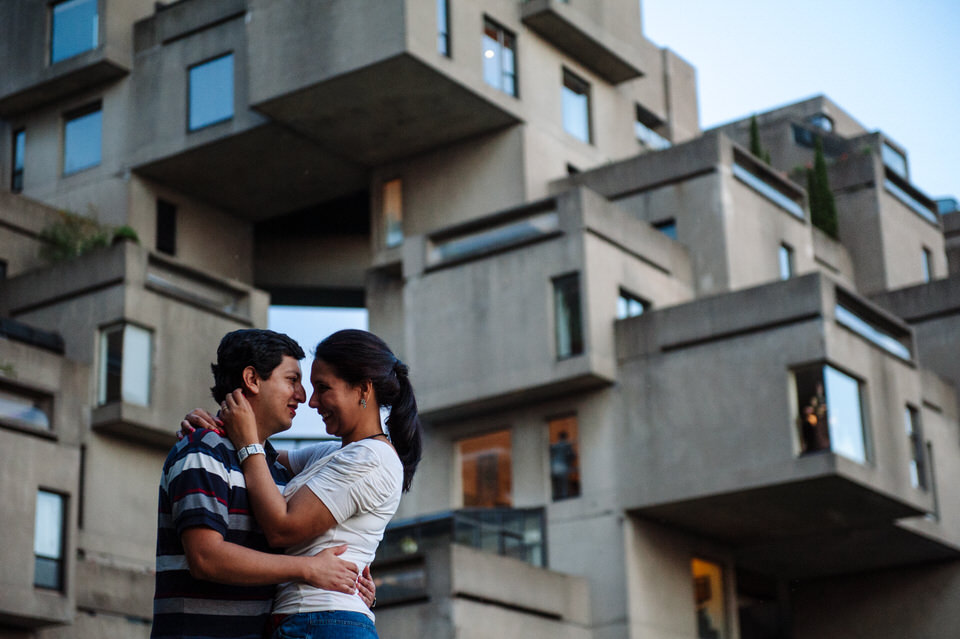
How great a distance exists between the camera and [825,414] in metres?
28.6

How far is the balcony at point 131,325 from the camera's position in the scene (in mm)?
30656

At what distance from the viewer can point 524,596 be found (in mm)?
28094

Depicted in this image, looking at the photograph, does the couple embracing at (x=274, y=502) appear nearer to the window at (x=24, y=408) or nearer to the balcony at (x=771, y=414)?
the window at (x=24, y=408)

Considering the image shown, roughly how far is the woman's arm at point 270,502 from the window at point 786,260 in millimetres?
33150

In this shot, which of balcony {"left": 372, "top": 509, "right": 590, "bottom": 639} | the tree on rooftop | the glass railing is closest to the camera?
balcony {"left": 372, "top": 509, "right": 590, "bottom": 639}

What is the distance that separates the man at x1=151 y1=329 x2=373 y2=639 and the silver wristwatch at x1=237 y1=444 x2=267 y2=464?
4 cm

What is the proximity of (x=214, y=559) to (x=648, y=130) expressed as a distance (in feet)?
132

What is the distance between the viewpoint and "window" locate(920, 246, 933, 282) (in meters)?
47.5

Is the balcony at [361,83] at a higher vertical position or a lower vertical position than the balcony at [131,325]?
higher

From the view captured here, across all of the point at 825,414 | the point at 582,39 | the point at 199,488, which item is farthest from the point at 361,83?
the point at 199,488

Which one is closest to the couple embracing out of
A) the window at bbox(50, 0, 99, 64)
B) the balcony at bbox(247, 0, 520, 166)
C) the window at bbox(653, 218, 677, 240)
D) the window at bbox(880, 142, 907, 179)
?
the balcony at bbox(247, 0, 520, 166)

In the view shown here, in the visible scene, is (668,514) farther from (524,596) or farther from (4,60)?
(4,60)

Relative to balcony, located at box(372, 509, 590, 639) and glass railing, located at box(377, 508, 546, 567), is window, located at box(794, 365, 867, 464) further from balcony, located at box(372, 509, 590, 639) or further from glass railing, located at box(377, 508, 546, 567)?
glass railing, located at box(377, 508, 546, 567)

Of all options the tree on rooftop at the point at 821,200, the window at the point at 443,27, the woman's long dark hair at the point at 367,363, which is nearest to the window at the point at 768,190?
the tree on rooftop at the point at 821,200
